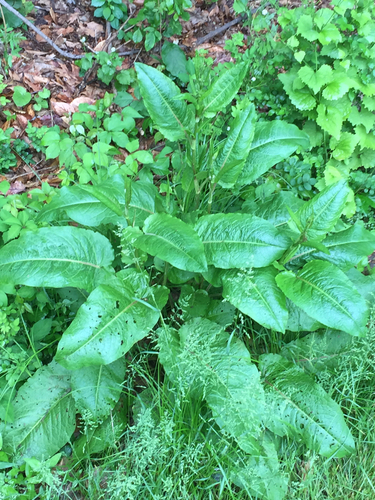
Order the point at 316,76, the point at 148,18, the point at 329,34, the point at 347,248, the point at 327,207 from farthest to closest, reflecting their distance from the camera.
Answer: the point at 148,18 → the point at 316,76 → the point at 329,34 → the point at 347,248 → the point at 327,207

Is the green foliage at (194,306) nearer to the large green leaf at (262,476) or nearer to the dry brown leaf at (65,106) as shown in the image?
the large green leaf at (262,476)

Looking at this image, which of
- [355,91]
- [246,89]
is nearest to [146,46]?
[246,89]

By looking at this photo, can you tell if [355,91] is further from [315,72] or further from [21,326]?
[21,326]

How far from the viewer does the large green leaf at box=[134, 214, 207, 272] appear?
1.70 metres

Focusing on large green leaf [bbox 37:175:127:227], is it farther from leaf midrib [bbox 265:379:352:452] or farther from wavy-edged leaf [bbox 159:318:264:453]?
leaf midrib [bbox 265:379:352:452]

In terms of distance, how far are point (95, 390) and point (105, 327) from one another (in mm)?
455

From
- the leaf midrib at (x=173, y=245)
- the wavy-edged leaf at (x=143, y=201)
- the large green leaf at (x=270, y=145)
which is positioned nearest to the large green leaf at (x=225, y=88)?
the large green leaf at (x=270, y=145)

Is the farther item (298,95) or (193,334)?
(298,95)

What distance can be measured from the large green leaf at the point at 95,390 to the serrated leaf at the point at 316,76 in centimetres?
229

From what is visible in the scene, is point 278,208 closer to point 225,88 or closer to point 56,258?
point 225,88

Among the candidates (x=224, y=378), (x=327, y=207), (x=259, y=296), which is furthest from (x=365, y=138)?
(x=224, y=378)

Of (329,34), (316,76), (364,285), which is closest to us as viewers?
(364,285)

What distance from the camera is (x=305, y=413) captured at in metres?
2.01

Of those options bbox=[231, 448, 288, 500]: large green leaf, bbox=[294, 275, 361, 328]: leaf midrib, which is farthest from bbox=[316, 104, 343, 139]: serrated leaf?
bbox=[231, 448, 288, 500]: large green leaf
